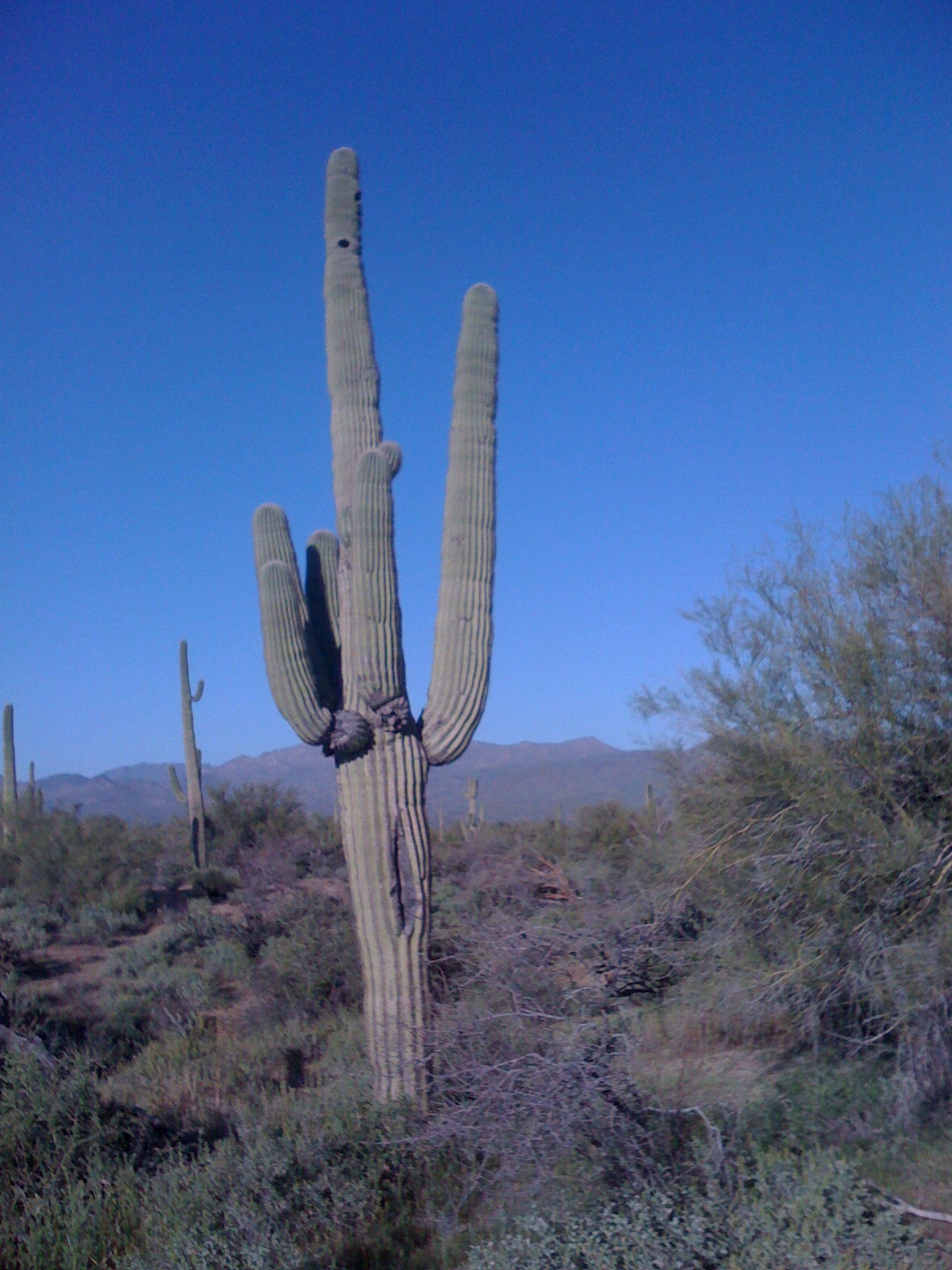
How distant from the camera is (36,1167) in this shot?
4992 millimetres

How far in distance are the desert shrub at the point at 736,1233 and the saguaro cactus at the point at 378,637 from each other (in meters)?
1.97

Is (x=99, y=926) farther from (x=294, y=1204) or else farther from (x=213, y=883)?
(x=294, y=1204)

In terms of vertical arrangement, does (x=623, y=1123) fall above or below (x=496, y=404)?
below

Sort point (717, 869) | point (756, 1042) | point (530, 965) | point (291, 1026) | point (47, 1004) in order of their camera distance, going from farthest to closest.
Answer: point (47, 1004)
point (291, 1026)
point (756, 1042)
point (717, 869)
point (530, 965)

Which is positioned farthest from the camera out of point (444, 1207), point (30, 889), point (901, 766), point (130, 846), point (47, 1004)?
point (130, 846)

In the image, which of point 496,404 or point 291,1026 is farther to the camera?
point 291,1026

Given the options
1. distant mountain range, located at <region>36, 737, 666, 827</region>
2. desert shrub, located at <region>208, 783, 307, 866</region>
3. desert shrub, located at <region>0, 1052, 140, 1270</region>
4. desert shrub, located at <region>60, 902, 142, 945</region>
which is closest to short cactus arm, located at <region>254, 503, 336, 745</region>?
desert shrub, located at <region>0, 1052, 140, 1270</region>

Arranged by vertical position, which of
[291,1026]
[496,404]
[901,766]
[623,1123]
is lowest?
[291,1026]

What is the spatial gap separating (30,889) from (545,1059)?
15.6 metres

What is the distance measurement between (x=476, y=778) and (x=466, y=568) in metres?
47.1

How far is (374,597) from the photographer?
679 centimetres

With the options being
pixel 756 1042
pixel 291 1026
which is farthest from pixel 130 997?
pixel 756 1042

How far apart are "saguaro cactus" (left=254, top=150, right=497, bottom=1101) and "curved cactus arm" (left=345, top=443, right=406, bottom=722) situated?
0.01 m

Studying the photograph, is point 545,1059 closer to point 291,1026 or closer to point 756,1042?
point 756,1042
